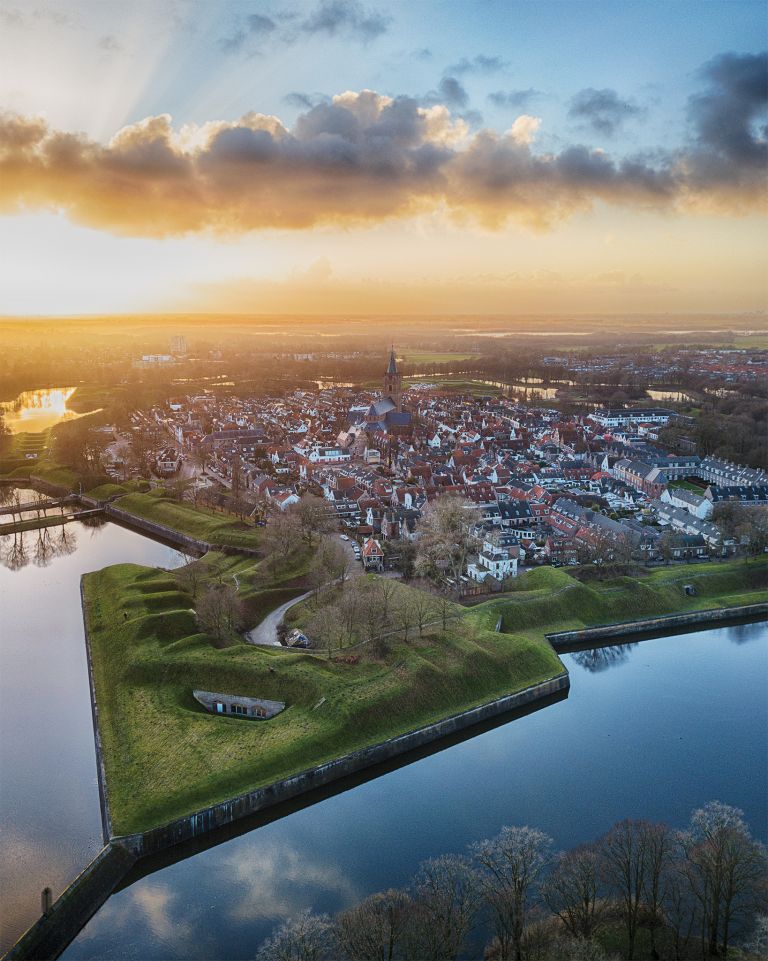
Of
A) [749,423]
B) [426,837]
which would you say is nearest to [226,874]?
[426,837]

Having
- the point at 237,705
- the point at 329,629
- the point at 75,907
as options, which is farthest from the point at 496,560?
the point at 75,907

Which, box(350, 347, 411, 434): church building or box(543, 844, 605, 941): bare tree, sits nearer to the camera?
box(543, 844, 605, 941): bare tree

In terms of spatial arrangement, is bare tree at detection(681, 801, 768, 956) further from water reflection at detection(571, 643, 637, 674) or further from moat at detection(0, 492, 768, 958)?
water reflection at detection(571, 643, 637, 674)

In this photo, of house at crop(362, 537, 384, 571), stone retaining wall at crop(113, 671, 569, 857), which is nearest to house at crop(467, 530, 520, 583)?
house at crop(362, 537, 384, 571)

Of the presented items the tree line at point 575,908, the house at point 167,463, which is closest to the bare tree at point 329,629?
the tree line at point 575,908

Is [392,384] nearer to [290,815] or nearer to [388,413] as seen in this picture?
[388,413]
